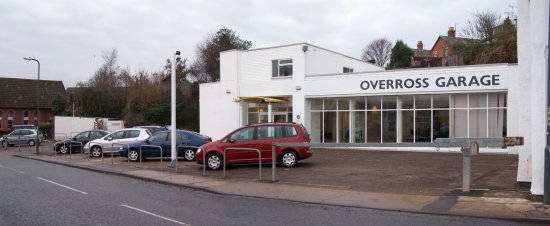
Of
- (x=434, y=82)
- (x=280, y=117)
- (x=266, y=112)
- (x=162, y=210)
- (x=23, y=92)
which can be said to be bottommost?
(x=162, y=210)

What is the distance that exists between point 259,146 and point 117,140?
10.6 meters

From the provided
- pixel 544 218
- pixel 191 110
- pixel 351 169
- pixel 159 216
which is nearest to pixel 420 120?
pixel 351 169

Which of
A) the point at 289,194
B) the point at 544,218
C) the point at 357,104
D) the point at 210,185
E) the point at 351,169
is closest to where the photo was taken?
the point at 544,218

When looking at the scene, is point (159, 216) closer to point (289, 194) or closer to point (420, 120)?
point (289, 194)

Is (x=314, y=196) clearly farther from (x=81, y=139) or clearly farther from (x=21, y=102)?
(x=21, y=102)

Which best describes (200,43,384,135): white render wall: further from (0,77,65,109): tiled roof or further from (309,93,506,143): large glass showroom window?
(0,77,65,109): tiled roof

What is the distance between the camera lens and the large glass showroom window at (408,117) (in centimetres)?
2350

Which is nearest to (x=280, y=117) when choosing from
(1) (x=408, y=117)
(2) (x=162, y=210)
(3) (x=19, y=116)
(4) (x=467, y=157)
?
(1) (x=408, y=117)

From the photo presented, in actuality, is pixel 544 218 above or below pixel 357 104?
below

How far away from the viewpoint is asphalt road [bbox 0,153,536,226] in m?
8.54

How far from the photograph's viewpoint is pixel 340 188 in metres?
12.6

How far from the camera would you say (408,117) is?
84.5 feet

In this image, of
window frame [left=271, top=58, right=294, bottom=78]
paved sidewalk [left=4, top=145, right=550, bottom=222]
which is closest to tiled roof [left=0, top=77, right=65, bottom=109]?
window frame [left=271, top=58, right=294, bottom=78]

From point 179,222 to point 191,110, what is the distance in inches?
1725
